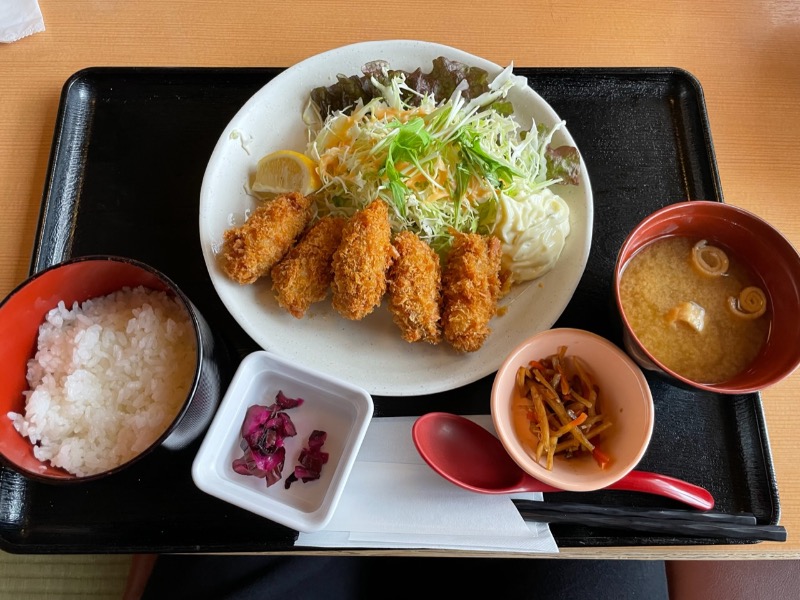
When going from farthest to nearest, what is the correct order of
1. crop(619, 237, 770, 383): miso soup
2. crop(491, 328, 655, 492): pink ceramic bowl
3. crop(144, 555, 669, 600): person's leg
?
1. crop(144, 555, 669, 600): person's leg
2. crop(619, 237, 770, 383): miso soup
3. crop(491, 328, 655, 492): pink ceramic bowl

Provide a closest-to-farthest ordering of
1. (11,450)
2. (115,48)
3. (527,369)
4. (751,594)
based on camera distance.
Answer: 1. (11,450)
2. (527,369)
3. (751,594)
4. (115,48)

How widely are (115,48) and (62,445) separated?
1.38 metres

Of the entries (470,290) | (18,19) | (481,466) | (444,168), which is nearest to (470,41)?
(444,168)

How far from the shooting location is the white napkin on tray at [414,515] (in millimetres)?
1270

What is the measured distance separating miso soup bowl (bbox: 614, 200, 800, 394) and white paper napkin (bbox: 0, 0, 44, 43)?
2.08 metres

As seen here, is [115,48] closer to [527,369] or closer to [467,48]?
[467,48]

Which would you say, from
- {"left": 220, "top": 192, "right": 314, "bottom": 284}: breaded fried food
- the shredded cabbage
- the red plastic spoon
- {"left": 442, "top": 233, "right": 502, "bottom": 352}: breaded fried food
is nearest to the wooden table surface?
the shredded cabbage

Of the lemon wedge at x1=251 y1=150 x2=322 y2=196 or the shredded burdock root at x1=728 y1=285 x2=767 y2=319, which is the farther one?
the lemon wedge at x1=251 y1=150 x2=322 y2=196

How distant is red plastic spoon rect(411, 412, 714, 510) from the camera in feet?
4.32

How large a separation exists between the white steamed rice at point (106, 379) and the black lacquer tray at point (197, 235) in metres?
0.12

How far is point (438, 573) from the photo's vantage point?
1.64 m

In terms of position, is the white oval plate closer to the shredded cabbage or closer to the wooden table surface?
the shredded cabbage

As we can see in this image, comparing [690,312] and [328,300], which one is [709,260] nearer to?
[690,312]

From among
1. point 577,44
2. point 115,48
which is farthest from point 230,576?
point 577,44
